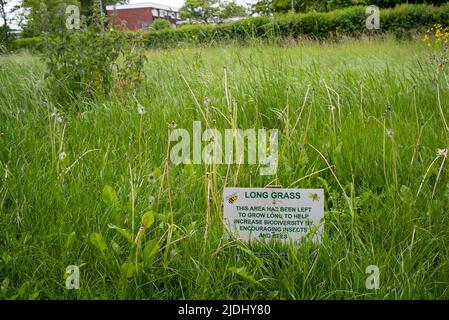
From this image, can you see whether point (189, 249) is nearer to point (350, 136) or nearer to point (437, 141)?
point (350, 136)

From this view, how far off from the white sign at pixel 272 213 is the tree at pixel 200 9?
36.3 metres

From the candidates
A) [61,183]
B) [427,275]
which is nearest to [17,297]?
[61,183]

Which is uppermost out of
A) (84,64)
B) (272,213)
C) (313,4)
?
(313,4)

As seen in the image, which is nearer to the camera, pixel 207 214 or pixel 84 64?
pixel 207 214

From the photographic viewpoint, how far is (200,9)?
128ft

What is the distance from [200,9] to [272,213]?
3928 cm

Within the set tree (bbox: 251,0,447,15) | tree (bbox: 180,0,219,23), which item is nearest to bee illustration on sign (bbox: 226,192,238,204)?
tree (bbox: 251,0,447,15)

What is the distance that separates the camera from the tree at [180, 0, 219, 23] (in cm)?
3725

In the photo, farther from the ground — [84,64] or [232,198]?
[84,64]

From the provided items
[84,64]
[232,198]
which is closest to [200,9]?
[84,64]

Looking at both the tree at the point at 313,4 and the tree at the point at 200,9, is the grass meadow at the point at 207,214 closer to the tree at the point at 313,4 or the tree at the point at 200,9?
the tree at the point at 313,4

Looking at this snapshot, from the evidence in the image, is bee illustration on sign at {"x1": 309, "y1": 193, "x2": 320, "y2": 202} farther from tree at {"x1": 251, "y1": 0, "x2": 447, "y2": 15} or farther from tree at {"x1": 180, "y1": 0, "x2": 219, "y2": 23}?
tree at {"x1": 180, "y1": 0, "x2": 219, "y2": 23}

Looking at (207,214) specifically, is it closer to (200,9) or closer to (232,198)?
(232,198)

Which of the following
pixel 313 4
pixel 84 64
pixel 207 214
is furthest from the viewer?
pixel 313 4
